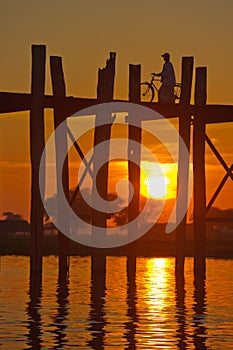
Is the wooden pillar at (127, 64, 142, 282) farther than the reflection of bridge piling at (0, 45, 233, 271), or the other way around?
the wooden pillar at (127, 64, 142, 282)

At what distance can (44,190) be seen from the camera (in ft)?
86.1

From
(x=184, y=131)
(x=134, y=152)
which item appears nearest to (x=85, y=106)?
(x=134, y=152)

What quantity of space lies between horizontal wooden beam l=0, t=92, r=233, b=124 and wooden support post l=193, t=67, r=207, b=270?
223 mm

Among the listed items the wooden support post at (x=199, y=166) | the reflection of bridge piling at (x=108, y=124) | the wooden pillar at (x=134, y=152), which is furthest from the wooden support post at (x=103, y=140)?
the wooden support post at (x=199, y=166)

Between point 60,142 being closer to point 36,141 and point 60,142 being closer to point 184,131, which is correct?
point 36,141

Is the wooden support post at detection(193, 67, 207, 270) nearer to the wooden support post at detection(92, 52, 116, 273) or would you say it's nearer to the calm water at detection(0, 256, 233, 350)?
the calm water at detection(0, 256, 233, 350)

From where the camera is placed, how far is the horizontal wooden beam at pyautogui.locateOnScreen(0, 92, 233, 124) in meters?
25.9

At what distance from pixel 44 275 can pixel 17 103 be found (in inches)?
232

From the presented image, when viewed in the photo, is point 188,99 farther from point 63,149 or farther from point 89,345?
point 89,345

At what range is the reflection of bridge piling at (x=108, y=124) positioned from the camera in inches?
1020

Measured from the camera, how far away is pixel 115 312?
2164cm

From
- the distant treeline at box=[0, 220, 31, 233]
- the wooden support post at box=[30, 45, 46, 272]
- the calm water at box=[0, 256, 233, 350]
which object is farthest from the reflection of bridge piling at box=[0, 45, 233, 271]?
the distant treeline at box=[0, 220, 31, 233]

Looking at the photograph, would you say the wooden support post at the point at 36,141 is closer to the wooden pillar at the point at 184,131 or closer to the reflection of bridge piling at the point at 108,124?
the reflection of bridge piling at the point at 108,124

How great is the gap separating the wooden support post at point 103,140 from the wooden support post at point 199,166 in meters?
1.84
